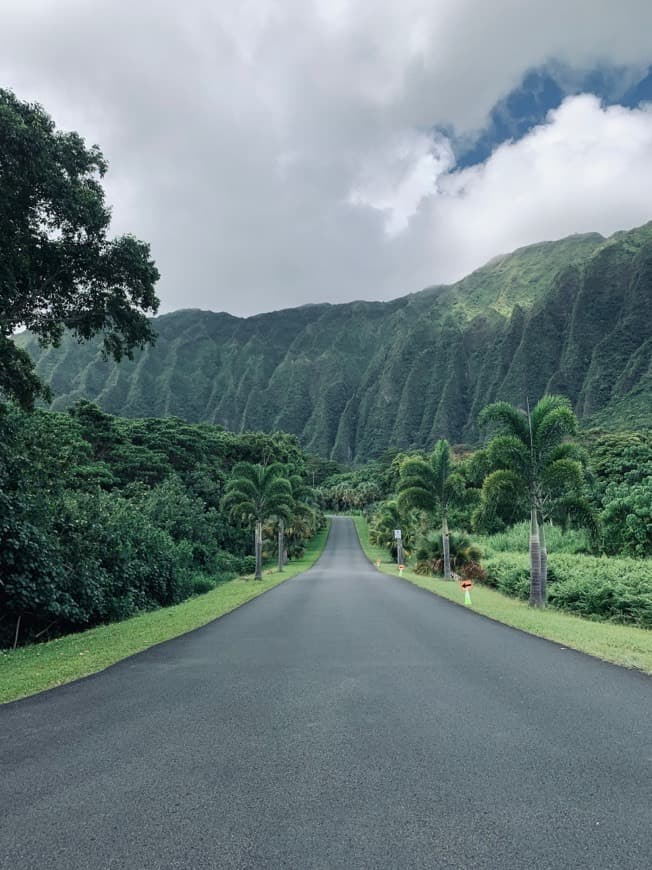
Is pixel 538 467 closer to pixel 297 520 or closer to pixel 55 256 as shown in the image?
pixel 55 256

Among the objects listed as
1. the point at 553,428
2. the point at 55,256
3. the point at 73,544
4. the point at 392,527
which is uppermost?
the point at 55,256

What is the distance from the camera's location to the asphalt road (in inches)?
119

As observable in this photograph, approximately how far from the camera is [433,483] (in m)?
31.9

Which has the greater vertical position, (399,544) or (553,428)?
(553,428)

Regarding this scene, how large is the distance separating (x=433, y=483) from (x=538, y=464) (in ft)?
41.1

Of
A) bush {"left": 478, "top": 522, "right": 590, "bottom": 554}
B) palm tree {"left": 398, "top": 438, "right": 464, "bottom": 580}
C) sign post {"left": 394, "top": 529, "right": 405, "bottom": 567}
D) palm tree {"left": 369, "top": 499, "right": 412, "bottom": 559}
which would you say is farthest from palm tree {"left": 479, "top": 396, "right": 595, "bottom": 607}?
palm tree {"left": 369, "top": 499, "right": 412, "bottom": 559}

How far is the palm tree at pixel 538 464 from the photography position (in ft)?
61.6

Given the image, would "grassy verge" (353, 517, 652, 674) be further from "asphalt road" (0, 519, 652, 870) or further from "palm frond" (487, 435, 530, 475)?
"palm frond" (487, 435, 530, 475)

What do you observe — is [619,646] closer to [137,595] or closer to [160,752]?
[160,752]

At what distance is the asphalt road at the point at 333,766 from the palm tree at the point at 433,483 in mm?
23556

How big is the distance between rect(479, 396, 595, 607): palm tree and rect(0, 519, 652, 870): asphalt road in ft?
37.9

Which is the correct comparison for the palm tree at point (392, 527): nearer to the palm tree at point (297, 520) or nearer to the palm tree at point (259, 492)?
the palm tree at point (297, 520)

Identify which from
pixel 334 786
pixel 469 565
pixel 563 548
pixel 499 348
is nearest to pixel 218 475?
pixel 469 565

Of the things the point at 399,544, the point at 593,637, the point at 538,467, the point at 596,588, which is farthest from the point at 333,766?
the point at 399,544
